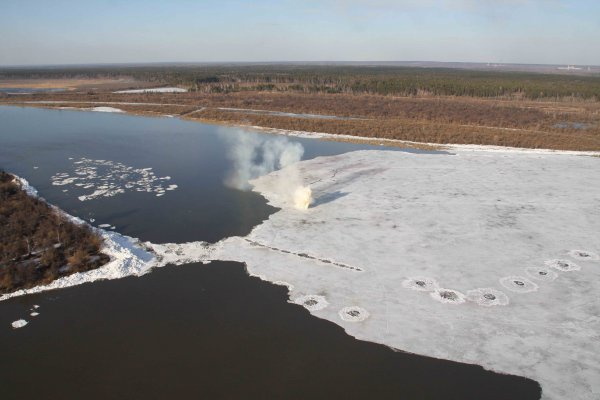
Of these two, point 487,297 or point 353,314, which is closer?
point 353,314

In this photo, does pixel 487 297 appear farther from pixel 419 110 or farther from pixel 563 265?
pixel 419 110

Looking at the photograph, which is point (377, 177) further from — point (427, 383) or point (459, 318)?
point (427, 383)

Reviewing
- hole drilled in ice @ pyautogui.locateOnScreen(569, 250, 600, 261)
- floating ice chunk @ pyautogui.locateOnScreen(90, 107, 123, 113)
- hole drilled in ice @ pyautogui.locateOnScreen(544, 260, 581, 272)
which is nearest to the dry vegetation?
floating ice chunk @ pyautogui.locateOnScreen(90, 107, 123, 113)

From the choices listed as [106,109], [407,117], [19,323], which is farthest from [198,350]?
[106,109]

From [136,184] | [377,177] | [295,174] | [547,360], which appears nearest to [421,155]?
[377,177]

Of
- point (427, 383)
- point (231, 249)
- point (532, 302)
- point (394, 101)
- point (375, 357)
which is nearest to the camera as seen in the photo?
point (427, 383)

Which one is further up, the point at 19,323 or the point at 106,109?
the point at 106,109
